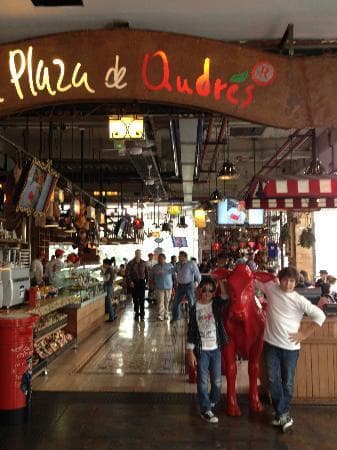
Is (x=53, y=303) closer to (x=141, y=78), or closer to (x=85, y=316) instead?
(x=85, y=316)

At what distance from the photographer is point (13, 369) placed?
561 centimetres

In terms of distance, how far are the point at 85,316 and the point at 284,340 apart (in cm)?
653

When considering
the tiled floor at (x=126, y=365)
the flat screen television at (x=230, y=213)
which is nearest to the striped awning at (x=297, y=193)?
the tiled floor at (x=126, y=365)

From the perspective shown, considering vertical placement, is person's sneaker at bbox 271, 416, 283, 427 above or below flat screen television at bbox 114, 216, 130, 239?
below

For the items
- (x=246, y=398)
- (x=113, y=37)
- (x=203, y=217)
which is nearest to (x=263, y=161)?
(x=203, y=217)

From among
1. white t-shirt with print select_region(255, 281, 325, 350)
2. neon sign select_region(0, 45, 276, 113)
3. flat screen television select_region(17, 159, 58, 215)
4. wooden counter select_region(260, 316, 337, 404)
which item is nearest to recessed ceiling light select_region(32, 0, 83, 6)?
neon sign select_region(0, 45, 276, 113)

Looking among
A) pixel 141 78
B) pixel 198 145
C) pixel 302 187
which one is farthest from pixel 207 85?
pixel 198 145

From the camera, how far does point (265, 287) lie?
562 centimetres

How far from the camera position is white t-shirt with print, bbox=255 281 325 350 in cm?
526

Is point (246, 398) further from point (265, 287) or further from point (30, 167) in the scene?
point (30, 167)

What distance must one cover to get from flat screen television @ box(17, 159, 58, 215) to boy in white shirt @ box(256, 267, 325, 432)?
14.1 feet

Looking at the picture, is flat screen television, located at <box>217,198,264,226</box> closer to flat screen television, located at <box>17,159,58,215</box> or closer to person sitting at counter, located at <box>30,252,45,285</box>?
person sitting at counter, located at <box>30,252,45,285</box>

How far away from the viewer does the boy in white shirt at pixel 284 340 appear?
527 cm

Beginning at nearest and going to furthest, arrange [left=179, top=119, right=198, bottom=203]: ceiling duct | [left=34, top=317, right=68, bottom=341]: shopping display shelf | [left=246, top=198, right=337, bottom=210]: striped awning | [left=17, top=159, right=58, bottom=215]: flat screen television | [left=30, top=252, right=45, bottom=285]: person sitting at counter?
[left=34, top=317, right=68, bottom=341]: shopping display shelf → [left=17, top=159, right=58, bottom=215]: flat screen television → [left=246, top=198, right=337, bottom=210]: striped awning → [left=179, top=119, right=198, bottom=203]: ceiling duct → [left=30, top=252, right=45, bottom=285]: person sitting at counter
